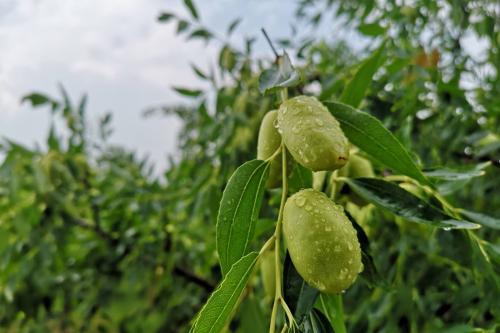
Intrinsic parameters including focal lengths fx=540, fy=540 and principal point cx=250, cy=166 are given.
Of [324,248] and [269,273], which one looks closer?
[324,248]

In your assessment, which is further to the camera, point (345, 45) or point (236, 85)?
point (345, 45)

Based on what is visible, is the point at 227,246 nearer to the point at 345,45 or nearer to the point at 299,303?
the point at 299,303

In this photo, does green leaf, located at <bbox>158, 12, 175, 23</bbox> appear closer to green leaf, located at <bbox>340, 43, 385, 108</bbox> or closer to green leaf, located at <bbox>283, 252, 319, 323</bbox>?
green leaf, located at <bbox>340, 43, 385, 108</bbox>

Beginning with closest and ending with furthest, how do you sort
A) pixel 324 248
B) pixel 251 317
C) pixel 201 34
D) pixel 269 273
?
pixel 324 248 → pixel 269 273 → pixel 251 317 → pixel 201 34

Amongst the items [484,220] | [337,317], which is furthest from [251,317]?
[484,220]

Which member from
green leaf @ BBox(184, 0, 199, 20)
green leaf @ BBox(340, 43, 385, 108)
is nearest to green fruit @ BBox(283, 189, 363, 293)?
green leaf @ BBox(340, 43, 385, 108)

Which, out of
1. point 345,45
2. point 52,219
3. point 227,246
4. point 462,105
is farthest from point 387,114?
point 345,45

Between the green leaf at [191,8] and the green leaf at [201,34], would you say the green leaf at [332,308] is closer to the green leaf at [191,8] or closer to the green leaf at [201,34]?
the green leaf at [191,8]

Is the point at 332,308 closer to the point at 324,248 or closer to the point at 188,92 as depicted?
the point at 324,248
